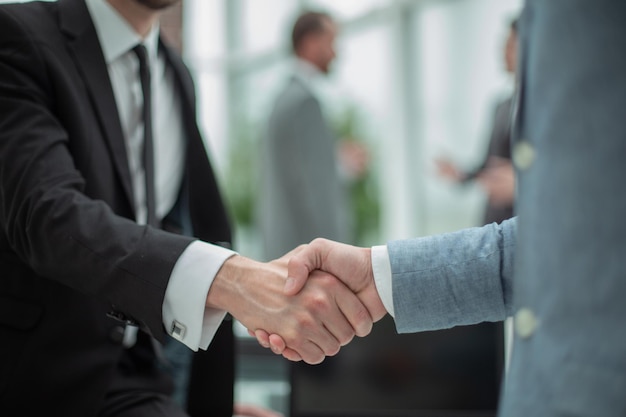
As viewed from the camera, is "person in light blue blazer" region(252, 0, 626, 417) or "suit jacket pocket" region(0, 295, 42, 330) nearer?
"person in light blue blazer" region(252, 0, 626, 417)

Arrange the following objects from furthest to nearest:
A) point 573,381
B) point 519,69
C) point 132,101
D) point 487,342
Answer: point 487,342 < point 132,101 < point 519,69 < point 573,381

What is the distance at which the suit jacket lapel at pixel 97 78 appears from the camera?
1.69 m

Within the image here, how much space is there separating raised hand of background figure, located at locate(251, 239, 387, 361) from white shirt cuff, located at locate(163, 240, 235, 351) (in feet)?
0.50

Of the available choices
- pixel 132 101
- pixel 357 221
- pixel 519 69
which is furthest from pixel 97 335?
pixel 357 221

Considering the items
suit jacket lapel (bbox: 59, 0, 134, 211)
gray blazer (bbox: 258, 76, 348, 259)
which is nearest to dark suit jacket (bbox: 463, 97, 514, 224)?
gray blazer (bbox: 258, 76, 348, 259)

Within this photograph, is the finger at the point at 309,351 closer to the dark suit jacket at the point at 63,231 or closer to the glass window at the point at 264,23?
the dark suit jacket at the point at 63,231

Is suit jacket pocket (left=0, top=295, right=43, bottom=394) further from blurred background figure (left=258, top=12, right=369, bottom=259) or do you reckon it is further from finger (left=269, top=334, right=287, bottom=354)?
blurred background figure (left=258, top=12, right=369, bottom=259)

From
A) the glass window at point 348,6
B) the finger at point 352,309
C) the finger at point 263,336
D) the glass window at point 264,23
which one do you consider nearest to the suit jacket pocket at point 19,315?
the finger at point 263,336

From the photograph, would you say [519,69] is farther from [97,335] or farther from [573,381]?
[97,335]

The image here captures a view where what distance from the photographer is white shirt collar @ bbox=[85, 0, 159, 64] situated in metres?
1.84

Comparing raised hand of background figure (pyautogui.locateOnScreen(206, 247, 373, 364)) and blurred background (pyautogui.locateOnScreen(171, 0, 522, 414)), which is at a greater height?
raised hand of background figure (pyautogui.locateOnScreen(206, 247, 373, 364))

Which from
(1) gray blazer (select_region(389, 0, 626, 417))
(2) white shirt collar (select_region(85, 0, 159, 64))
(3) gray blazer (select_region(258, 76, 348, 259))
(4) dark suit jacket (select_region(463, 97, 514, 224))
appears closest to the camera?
(1) gray blazer (select_region(389, 0, 626, 417))

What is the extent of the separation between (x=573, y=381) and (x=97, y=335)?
39.7 inches

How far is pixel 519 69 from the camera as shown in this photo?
3.36ft
